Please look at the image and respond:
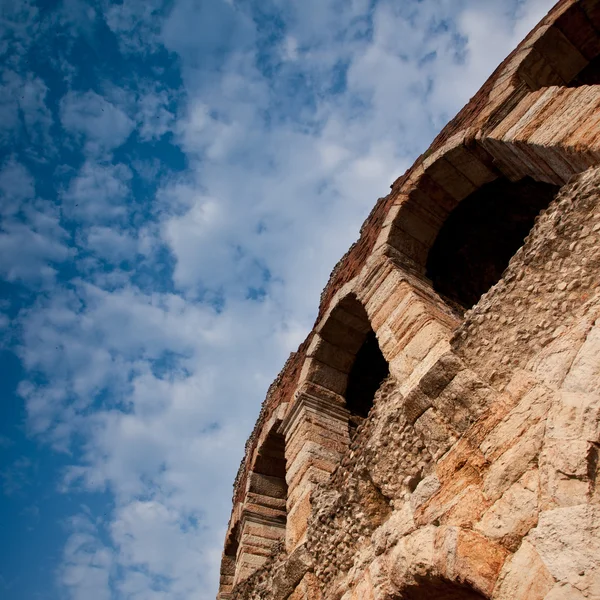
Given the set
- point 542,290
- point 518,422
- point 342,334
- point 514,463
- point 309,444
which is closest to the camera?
point 514,463

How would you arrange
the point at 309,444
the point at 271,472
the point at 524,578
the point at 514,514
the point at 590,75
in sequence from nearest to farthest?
the point at 524,578
the point at 514,514
the point at 309,444
the point at 590,75
the point at 271,472

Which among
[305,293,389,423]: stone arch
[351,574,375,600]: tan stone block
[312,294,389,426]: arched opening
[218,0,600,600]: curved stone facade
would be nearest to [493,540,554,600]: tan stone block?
[218,0,600,600]: curved stone facade

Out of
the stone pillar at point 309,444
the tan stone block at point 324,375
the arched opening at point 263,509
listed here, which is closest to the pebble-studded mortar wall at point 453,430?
the stone pillar at point 309,444

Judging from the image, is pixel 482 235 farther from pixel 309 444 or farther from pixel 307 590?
pixel 307 590

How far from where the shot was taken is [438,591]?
9.77 ft

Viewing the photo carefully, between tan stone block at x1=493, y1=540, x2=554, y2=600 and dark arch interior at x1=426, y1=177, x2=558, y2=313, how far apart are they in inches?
147

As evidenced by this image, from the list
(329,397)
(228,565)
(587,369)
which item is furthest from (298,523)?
(228,565)

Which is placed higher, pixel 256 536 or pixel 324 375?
pixel 324 375

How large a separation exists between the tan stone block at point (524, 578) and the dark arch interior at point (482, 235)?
3736mm

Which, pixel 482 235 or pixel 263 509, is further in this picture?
pixel 263 509

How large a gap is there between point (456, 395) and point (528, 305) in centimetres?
69

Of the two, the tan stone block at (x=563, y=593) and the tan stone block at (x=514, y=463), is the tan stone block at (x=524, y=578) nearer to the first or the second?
the tan stone block at (x=563, y=593)

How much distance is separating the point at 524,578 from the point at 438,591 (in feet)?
→ 2.52

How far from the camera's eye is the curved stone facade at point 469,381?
253cm
